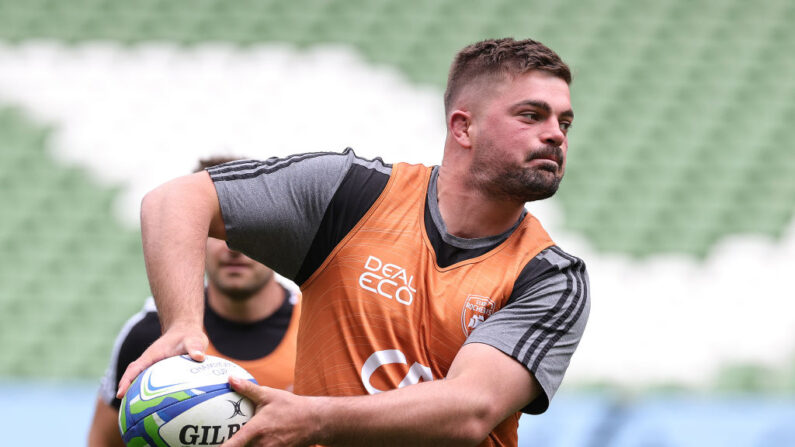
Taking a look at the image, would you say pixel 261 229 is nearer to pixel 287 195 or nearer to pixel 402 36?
pixel 287 195

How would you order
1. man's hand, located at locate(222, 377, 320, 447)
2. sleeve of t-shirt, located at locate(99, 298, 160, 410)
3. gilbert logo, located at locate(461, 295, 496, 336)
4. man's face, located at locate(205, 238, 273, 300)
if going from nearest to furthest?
man's hand, located at locate(222, 377, 320, 447) < gilbert logo, located at locate(461, 295, 496, 336) < sleeve of t-shirt, located at locate(99, 298, 160, 410) < man's face, located at locate(205, 238, 273, 300)

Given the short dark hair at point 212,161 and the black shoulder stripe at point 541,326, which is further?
the short dark hair at point 212,161

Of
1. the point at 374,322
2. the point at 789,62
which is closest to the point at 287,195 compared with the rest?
the point at 374,322

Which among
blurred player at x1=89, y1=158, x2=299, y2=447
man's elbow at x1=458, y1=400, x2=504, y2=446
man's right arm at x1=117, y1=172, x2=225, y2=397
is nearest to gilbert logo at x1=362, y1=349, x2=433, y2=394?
man's elbow at x1=458, y1=400, x2=504, y2=446

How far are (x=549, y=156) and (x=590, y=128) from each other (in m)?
7.22

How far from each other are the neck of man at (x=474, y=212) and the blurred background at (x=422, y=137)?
5362mm

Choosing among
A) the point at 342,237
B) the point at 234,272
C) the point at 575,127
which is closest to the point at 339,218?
the point at 342,237

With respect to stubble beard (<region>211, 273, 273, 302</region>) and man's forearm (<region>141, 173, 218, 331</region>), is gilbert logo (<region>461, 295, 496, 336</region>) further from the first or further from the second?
stubble beard (<region>211, 273, 273, 302</region>)

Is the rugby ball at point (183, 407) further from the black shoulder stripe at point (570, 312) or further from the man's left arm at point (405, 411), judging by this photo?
the black shoulder stripe at point (570, 312)

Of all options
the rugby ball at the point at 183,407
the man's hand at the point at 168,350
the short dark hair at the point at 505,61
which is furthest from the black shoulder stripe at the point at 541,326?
the man's hand at the point at 168,350

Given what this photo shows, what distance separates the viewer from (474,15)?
10.7 metres

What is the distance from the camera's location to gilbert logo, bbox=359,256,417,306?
295 centimetres

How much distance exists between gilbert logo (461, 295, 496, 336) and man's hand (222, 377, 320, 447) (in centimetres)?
59

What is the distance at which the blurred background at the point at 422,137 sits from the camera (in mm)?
8688
